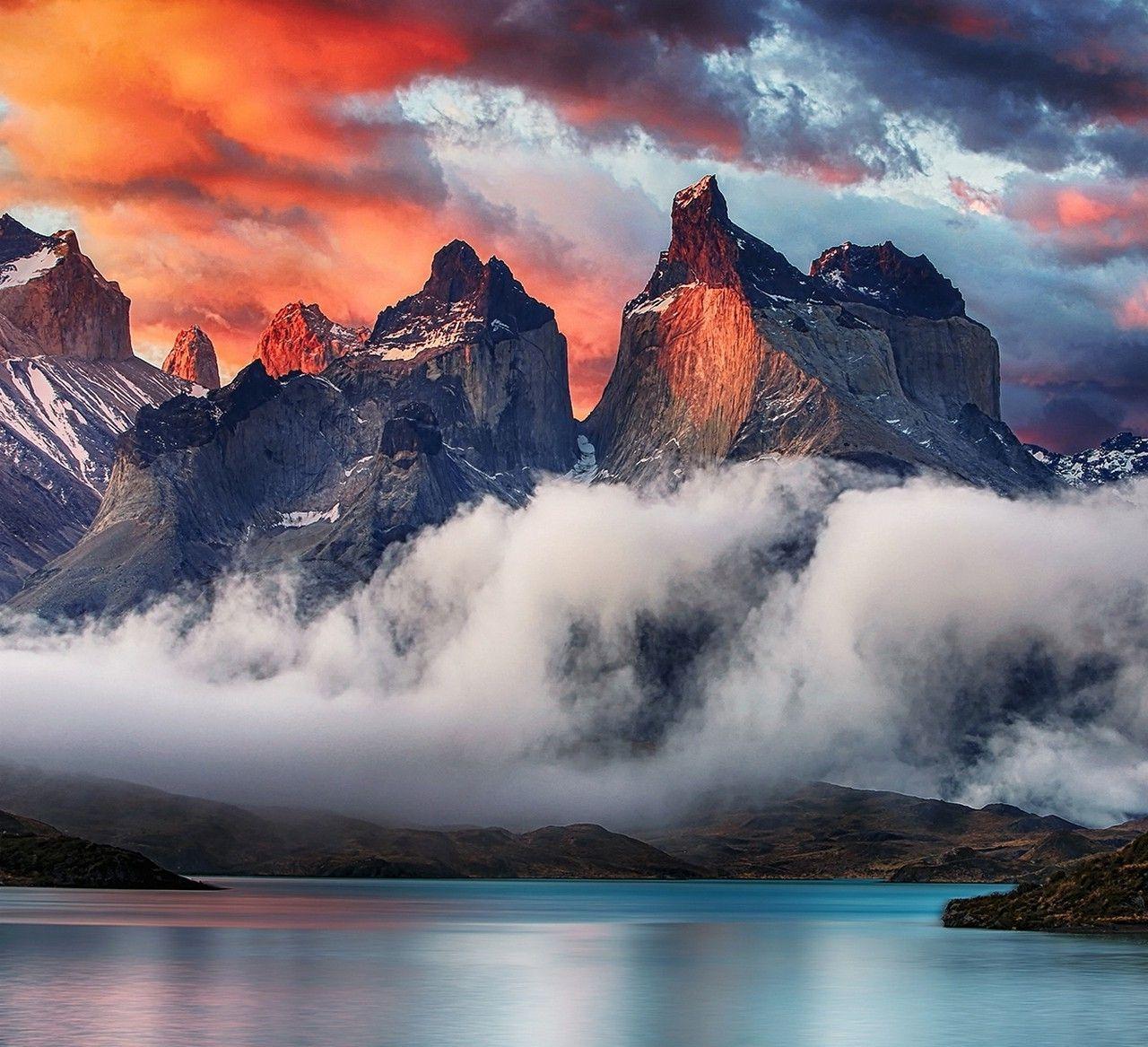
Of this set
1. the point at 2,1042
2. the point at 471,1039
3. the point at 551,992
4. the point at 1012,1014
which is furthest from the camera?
the point at 551,992

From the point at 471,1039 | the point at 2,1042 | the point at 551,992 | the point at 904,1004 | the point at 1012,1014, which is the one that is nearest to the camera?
the point at 2,1042

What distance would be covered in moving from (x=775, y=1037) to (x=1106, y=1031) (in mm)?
28064

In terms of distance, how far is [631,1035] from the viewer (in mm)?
144250

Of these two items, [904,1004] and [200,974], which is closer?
[904,1004]

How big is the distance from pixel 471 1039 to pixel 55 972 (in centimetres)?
7436

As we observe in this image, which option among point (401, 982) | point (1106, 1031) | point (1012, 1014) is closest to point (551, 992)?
point (401, 982)

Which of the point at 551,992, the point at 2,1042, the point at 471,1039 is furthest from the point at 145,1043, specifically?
the point at 551,992

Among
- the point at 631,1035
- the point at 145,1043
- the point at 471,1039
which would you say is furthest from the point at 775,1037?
the point at 145,1043

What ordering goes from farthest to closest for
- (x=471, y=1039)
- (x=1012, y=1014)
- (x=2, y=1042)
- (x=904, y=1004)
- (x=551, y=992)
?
1. (x=551, y=992)
2. (x=904, y=1004)
3. (x=1012, y=1014)
4. (x=471, y=1039)
5. (x=2, y=1042)

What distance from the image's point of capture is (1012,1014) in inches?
6324

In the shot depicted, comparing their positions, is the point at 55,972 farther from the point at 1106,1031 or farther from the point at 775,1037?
the point at 1106,1031

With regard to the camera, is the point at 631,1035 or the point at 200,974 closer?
the point at 631,1035

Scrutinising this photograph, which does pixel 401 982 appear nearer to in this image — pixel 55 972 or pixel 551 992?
pixel 551 992

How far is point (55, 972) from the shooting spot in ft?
639
